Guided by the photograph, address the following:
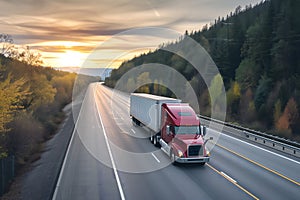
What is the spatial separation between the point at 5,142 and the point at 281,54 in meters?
41.6

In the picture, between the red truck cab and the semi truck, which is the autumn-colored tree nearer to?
the semi truck

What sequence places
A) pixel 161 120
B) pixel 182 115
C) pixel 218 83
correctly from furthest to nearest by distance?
pixel 218 83, pixel 161 120, pixel 182 115

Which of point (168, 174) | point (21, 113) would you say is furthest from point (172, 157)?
point (21, 113)

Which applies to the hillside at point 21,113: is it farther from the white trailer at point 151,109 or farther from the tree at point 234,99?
the tree at point 234,99

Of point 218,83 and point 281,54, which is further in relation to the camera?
point 218,83

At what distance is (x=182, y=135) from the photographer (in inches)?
768

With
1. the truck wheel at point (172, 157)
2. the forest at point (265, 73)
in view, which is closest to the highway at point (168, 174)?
the truck wheel at point (172, 157)

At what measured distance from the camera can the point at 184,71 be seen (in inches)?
3556

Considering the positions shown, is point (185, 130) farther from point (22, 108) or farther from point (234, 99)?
point (234, 99)

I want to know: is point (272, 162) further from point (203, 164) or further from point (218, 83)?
point (218, 83)

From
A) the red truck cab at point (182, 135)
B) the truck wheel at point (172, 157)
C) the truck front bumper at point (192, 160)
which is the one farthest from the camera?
the truck wheel at point (172, 157)

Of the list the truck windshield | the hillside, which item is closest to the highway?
the truck windshield

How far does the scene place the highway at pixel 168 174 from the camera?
14.4 m

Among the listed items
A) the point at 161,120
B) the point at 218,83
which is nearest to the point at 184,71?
the point at 218,83
